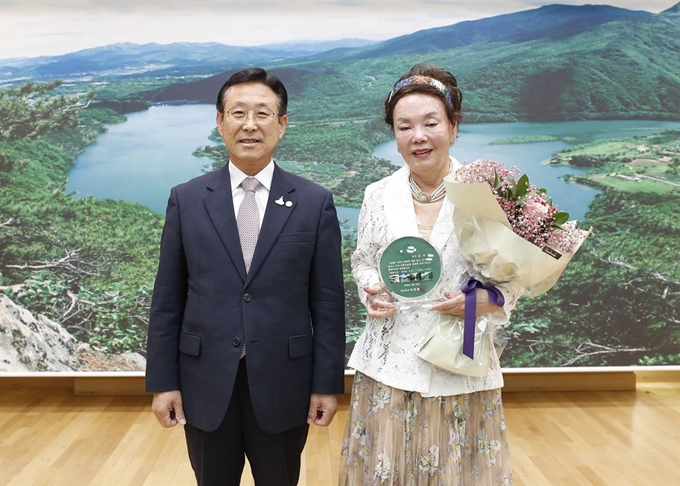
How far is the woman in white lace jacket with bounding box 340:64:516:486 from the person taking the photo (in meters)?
1.98

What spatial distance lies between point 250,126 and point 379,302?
0.57 metres

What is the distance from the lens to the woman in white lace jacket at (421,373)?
1981 mm

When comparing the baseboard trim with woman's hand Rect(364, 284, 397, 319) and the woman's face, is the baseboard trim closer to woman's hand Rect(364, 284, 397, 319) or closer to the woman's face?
woman's hand Rect(364, 284, 397, 319)

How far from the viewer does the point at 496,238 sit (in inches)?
71.6

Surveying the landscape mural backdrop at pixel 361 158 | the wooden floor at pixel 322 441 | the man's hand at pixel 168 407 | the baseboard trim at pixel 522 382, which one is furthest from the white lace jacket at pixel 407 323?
the baseboard trim at pixel 522 382

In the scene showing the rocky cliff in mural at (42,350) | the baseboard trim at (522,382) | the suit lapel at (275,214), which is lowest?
the baseboard trim at (522,382)

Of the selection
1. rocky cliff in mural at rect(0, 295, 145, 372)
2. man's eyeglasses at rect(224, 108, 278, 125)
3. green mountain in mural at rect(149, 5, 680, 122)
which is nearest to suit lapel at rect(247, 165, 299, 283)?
man's eyeglasses at rect(224, 108, 278, 125)

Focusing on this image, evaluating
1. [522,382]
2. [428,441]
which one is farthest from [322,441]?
[428,441]

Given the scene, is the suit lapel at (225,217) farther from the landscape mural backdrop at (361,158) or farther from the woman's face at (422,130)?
the landscape mural backdrop at (361,158)

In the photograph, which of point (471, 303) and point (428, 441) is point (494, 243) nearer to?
point (471, 303)

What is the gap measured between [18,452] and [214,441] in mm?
2143

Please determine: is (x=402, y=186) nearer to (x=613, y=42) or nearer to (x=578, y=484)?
(x=578, y=484)

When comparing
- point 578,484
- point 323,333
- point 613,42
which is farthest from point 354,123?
point 323,333

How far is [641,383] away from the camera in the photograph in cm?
487
